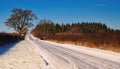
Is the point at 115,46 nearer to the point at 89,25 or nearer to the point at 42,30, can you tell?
the point at 42,30

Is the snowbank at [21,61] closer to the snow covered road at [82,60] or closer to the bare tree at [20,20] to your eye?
the snow covered road at [82,60]

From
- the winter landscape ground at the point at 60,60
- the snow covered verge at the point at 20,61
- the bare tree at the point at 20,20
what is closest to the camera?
the snow covered verge at the point at 20,61

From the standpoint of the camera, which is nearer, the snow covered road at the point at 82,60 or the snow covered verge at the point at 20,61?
the snow covered verge at the point at 20,61

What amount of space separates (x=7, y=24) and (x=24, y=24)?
5.42 m

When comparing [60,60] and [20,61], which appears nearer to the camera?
[20,61]

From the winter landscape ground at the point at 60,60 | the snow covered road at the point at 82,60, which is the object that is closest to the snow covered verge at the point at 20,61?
the winter landscape ground at the point at 60,60

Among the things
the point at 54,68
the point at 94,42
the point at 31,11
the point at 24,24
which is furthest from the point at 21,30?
the point at 54,68

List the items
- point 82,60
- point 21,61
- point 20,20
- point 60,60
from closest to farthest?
point 21,61
point 82,60
point 60,60
point 20,20

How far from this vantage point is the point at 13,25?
70.1 meters

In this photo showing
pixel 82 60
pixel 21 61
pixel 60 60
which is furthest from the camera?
pixel 60 60

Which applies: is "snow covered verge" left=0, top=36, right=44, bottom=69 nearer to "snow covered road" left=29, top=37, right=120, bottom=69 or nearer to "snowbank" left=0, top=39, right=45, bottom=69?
"snowbank" left=0, top=39, right=45, bottom=69

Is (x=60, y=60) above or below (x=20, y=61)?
below

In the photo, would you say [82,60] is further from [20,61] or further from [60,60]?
[20,61]

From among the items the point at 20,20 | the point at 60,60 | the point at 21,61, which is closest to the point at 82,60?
the point at 60,60
